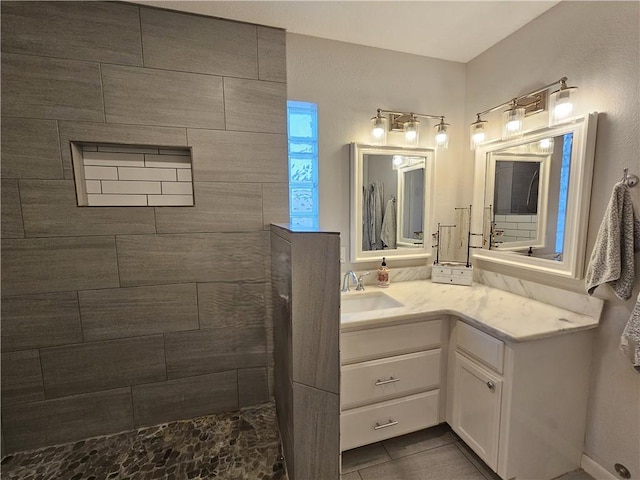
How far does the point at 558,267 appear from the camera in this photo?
1462 millimetres

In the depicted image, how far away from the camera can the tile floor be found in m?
1.39

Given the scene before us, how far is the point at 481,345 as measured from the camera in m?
1.34

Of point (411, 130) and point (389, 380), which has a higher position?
point (411, 130)

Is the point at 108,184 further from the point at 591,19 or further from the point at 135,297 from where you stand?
the point at 591,19

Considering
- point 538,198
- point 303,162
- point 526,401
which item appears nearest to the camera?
point 526,401

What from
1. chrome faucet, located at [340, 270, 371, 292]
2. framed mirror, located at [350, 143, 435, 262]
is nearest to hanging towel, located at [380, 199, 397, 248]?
framed mirror, located at [350, 143, 435, 262]

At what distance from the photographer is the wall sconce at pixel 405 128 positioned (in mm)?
1814

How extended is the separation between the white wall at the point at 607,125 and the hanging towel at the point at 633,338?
112mm

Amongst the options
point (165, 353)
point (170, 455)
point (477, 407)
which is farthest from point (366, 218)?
point (170, 455)

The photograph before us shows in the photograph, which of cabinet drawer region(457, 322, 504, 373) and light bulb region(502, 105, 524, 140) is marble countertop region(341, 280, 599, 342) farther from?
light bulb region(502, 105, 524, 140)

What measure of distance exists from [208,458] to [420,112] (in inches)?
93.8

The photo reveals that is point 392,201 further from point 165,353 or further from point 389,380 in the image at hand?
point 165,353

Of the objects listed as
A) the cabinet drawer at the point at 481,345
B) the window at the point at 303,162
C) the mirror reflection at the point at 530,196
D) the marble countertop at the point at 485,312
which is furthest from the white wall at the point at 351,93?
the cabinet drawer at the point at 481,345

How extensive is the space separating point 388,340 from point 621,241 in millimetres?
1094
